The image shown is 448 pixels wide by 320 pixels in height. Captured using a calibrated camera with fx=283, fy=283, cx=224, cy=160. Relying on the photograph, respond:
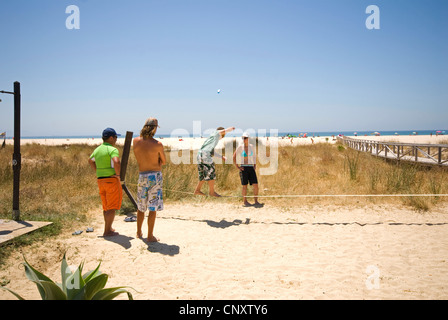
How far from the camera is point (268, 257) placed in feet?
13.1

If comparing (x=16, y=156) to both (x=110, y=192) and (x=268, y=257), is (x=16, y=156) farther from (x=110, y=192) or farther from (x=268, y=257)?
(x=268, y=257)

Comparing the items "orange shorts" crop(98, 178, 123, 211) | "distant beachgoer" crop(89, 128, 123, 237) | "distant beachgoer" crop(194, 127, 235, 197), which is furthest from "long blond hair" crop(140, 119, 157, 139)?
"distant beachgoer" crop(194, 127, 235, 197)

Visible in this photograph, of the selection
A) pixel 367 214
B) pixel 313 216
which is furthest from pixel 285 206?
pixel 367 214

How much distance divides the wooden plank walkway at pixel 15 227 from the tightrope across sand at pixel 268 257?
1.30 ft

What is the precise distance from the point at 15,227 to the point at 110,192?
1.68 meters

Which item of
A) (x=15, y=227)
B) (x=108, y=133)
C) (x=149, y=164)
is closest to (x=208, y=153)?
(x=149, y=164)

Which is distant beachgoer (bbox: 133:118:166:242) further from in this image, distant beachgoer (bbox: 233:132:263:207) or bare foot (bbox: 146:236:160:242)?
distant beachgoer (bbox: 233:132:263:207)

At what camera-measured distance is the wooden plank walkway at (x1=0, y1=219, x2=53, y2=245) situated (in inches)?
161

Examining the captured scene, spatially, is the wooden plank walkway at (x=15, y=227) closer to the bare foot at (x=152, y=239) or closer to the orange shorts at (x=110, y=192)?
the orange shorts at (x=110, y=192)

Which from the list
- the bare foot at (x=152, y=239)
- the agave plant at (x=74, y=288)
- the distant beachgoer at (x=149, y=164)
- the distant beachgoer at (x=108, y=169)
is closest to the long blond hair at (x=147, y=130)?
the distant beachgoer at (x=149, y=164)

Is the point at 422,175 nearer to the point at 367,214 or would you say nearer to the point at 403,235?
the point at 367,214

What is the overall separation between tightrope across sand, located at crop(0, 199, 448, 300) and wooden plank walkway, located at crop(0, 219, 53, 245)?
40 cm

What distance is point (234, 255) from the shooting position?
4.10m
